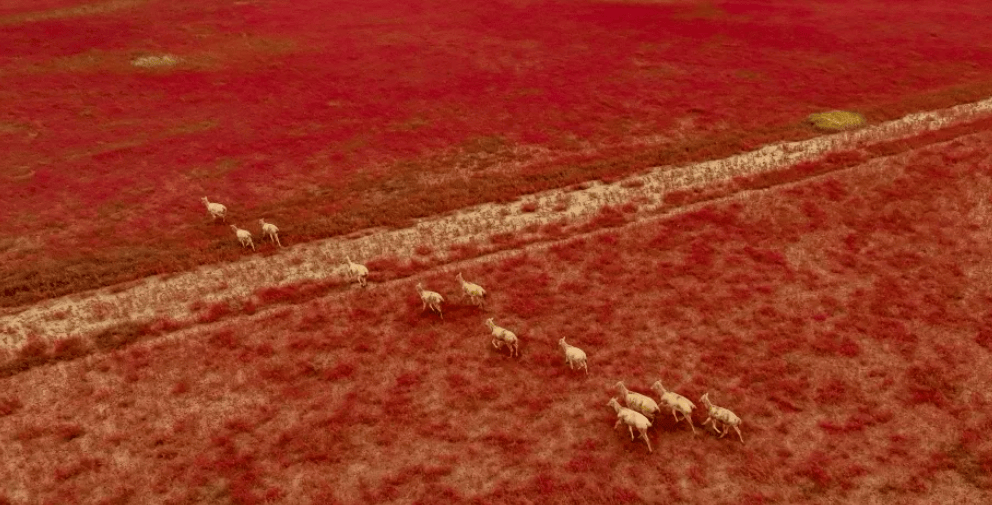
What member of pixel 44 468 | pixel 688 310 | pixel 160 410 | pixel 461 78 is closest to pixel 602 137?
pixel 461 78

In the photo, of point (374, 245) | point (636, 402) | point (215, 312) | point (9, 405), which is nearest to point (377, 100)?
point (374, 245)

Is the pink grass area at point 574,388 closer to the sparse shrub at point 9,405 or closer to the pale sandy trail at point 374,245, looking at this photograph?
the sparse shrub at point 9,405

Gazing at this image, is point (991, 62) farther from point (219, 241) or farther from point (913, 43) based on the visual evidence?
point (219, 241)

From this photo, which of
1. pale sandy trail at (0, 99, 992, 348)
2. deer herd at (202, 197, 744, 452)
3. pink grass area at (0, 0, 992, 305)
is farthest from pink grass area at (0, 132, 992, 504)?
pink grass area at (0, 0, 992, 305)

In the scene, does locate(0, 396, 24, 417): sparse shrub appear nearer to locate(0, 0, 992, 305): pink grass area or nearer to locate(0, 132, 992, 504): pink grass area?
locate(0, 132, 992, 504): pink grass area

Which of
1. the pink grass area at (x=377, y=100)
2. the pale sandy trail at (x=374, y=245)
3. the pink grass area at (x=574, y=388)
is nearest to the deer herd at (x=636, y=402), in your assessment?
the pink grass area at (x=574, y=388)
